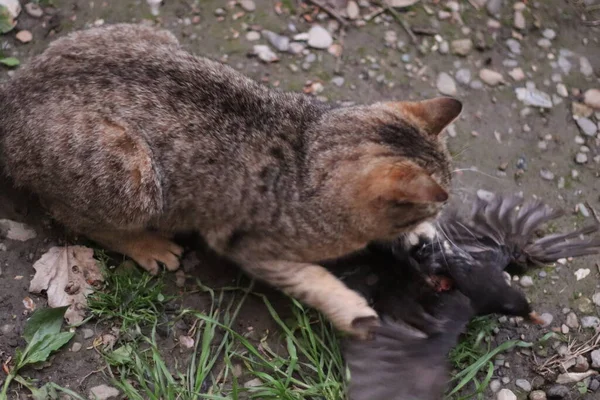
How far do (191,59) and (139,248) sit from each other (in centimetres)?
102

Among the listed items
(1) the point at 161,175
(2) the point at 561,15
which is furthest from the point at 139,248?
(2) the point at 561,15

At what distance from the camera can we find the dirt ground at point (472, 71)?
423 centimetres

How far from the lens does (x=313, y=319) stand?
143 inches

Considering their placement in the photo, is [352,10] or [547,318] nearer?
[547,318]

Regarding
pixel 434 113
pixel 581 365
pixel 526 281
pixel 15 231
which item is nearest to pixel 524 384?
pixel 581 365

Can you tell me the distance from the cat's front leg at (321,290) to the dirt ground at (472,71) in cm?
110

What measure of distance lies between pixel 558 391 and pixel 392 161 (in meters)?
1.51

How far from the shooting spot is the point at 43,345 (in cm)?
339

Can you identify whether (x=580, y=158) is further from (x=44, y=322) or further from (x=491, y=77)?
(x=44, y=322)

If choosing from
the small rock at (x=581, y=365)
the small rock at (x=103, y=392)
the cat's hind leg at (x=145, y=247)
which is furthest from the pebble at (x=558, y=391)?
the small rock at (x=103, y=392)

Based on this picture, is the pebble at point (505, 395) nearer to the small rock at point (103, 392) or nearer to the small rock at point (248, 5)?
the small rock at point (103, 392)

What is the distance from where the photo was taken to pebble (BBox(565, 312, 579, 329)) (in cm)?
377

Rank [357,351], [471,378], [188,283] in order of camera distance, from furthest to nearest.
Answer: [188,283]
[471,378]
[357,351]

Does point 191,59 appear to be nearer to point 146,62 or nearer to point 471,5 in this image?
point 146,62
